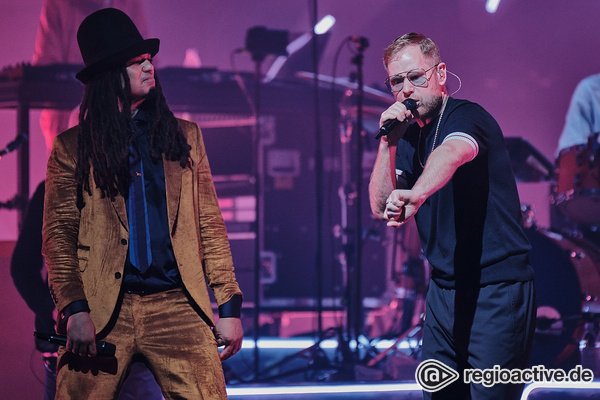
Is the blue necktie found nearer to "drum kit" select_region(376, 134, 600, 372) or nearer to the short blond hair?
the short blond hair

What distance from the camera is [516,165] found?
233 inches

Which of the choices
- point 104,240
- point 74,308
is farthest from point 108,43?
point 74,308

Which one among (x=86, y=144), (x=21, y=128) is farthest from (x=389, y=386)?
(x=21, y=128)

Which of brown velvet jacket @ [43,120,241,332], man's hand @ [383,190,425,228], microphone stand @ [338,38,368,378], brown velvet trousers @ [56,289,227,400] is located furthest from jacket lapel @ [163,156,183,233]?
microphone stand @ [338,38,368,378]

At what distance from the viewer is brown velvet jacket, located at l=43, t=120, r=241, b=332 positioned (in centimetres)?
264

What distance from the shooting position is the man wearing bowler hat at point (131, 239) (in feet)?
8.61

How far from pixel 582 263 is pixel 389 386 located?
2435 mm

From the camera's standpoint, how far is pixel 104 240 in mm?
2688

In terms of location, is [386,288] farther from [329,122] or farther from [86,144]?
[86,144]

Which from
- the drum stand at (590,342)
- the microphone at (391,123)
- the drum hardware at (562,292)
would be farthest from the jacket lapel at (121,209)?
the drum hardware at (562,292)

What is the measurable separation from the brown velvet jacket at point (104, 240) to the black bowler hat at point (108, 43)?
26 cm

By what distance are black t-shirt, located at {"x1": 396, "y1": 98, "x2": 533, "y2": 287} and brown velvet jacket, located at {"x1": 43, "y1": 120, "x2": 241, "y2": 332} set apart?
32.1 inches

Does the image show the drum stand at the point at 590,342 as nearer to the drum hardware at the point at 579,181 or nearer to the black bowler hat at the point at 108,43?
the drum hardware at the point at 579,181

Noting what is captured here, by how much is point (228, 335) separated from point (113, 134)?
2.79 feet
